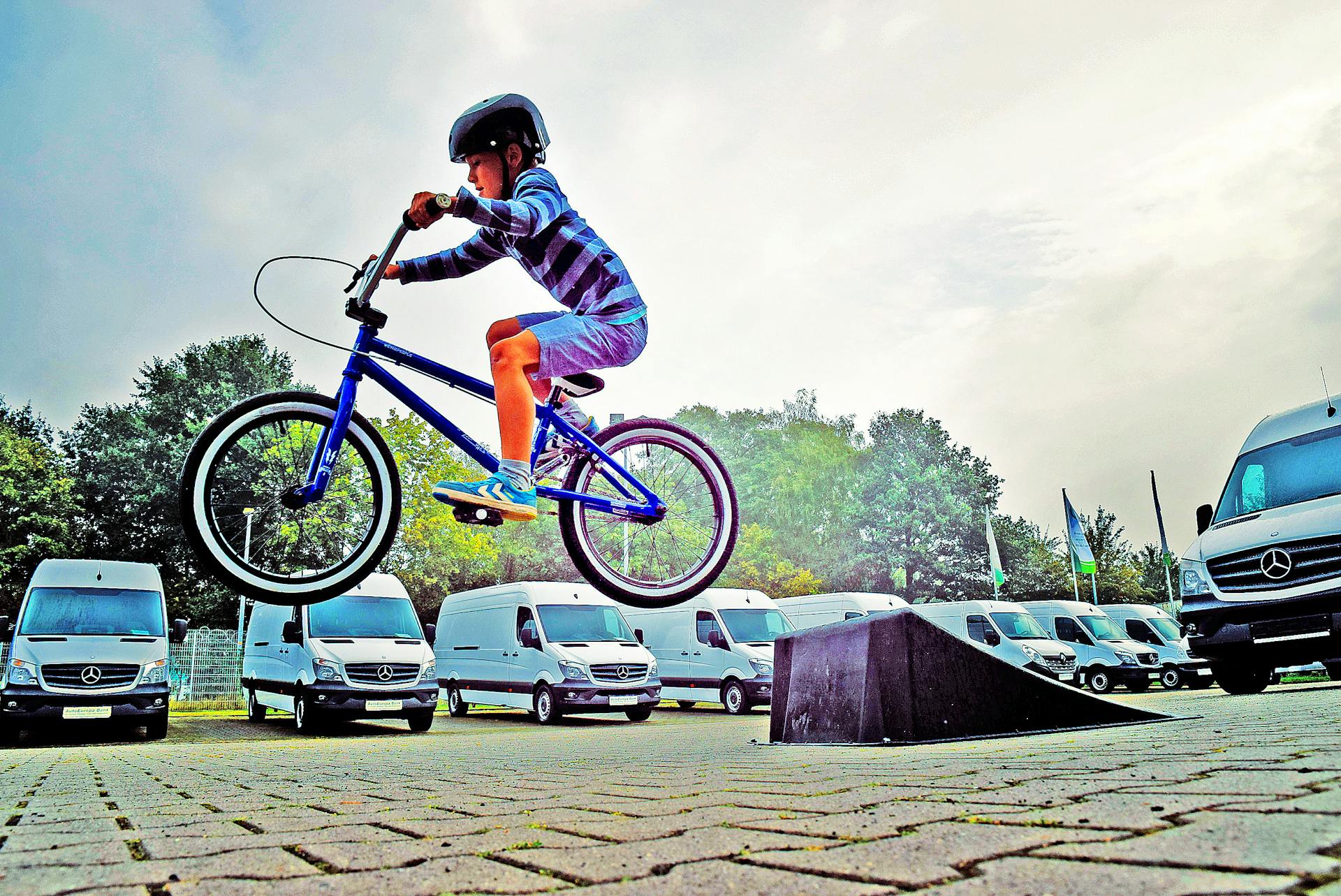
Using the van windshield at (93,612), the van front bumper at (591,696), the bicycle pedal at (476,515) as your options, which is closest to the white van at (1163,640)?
the van front bumper at (591,696)

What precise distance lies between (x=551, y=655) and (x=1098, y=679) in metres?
13.5

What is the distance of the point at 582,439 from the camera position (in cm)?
455

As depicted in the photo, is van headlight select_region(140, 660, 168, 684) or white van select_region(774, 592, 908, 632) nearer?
van headlight select_region(140, 660, 168, 684)

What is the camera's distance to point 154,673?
12977mm

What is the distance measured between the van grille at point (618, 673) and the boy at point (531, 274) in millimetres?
11724

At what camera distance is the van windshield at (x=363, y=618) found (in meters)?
14.2

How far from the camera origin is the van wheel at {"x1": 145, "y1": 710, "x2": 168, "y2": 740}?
42.4 ft

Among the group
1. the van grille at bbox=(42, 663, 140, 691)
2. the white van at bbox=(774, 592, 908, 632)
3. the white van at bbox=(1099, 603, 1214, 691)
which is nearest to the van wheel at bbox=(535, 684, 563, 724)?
the van grille at bbox=(42, 663, 140, 691)

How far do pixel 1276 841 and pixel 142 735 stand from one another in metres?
15.6

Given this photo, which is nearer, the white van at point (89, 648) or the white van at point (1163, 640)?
the white van at point (89, 648)

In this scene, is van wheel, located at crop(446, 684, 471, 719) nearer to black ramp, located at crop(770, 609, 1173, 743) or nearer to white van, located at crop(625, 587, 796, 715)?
white van, located at crop(625, 587, 796, 715)

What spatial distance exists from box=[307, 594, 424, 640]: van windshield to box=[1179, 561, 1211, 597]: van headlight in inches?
428

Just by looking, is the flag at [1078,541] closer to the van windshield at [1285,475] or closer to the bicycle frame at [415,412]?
the van windshield at [1285,475]

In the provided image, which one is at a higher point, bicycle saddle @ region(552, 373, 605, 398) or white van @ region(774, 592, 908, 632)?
white van @ region(774, 592, 908, 632)
